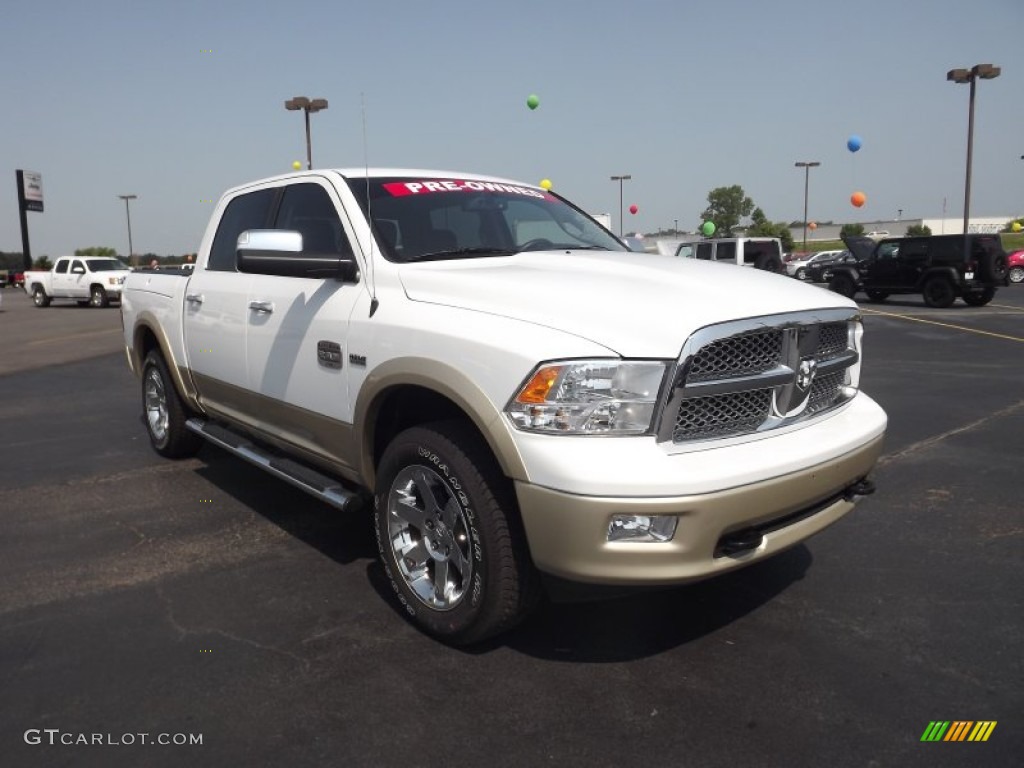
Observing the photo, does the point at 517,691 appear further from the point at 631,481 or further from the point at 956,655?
the point at 956,655

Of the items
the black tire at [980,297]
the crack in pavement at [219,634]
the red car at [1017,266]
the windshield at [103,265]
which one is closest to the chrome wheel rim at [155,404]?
the crack in pavement at [219,634]

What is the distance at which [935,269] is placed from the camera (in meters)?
20.2

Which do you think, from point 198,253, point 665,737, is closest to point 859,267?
point 198,253

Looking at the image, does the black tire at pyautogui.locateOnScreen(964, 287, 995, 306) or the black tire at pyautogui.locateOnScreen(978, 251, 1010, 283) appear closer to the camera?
the black tire at pyautogui.locateOnScreen(978, 251, 1010, 283)

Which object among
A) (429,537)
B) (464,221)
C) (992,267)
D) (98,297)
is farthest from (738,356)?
(98,297)

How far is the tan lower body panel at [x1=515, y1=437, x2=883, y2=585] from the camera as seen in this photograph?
239 cm

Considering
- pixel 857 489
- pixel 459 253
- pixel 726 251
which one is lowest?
pixel 857 489

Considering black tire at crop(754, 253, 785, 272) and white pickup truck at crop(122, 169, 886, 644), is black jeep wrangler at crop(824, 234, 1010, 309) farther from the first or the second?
white pickup truck at crop(122, 169, 886, 644)

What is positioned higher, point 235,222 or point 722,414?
point 235,222

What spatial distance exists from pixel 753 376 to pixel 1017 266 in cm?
3539

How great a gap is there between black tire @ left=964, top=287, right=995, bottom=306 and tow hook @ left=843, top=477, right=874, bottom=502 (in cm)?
1964

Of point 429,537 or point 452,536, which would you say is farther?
point 429,537

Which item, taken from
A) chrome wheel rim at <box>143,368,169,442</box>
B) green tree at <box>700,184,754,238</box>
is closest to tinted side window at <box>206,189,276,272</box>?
chrome wheel rim at <box>143,368,169,442</box>

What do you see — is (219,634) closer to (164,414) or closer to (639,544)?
(639,544)
